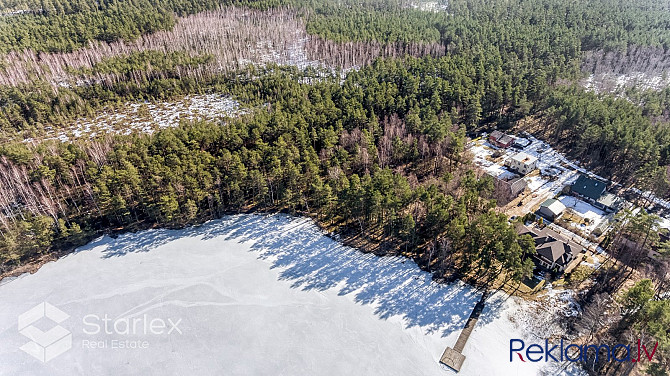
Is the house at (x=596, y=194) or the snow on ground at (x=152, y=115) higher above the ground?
the snow on ground at (x=152, y=115)

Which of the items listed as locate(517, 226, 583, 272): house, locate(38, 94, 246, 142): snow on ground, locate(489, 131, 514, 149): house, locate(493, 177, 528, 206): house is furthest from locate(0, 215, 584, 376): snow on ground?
locate(38, 94, 246, 142): snow on ground

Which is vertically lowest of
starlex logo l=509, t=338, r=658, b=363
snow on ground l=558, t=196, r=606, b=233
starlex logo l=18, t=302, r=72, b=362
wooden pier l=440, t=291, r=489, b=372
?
starlex logo l=509, t=338, r=658, b=363

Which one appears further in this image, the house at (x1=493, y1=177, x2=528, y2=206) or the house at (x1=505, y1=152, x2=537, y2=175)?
the house at (x1=505, y1=152, x2=537, y2=175)

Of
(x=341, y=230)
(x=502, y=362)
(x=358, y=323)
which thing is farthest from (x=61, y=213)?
(x=502, y=362)

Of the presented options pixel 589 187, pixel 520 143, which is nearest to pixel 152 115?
pixel 520 143

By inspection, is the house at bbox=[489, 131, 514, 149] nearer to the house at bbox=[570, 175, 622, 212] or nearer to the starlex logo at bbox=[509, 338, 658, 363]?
the house at bbox=[570, 175, 622, 212]

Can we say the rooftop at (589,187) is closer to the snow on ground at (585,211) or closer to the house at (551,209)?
the snow on ground at (585,211)

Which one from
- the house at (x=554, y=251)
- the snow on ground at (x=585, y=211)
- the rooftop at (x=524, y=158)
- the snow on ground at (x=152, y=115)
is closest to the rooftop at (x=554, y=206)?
the snow on ground at (x=585, y=211)
